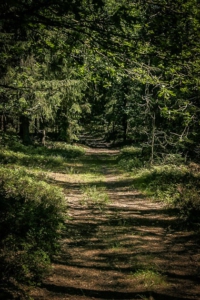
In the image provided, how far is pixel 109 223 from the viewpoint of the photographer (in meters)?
8.27

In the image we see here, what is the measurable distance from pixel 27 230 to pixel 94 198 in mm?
5050

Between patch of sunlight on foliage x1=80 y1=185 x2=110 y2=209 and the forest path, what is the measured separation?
0.13 ft

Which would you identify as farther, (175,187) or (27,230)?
(175,187)

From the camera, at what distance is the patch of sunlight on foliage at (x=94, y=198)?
10.3 metres

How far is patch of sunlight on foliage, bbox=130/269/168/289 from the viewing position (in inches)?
193

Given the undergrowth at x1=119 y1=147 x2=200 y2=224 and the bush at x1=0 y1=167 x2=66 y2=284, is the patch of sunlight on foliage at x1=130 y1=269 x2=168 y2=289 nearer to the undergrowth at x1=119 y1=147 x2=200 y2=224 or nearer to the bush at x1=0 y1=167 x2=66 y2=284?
the bush at x1=0 y1=167 x2=66 y2=284

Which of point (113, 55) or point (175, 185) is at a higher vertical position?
point (113, 55)

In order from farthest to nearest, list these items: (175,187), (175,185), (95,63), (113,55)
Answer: (175,187)
(175,185)
(95,63)
(113,55)

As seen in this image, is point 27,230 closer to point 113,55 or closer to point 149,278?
point 149,278

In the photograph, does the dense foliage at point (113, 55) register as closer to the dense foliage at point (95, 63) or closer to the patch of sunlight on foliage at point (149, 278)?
the dense foliage at point (95, 63)

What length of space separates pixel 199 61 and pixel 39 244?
16.6ft

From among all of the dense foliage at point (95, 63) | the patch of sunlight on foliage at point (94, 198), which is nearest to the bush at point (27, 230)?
the dense foliage at point (95, 63)

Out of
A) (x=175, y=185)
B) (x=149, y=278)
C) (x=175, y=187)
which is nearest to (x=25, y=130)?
(x=175, y=187)

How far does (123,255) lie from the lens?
6188 millimetres
